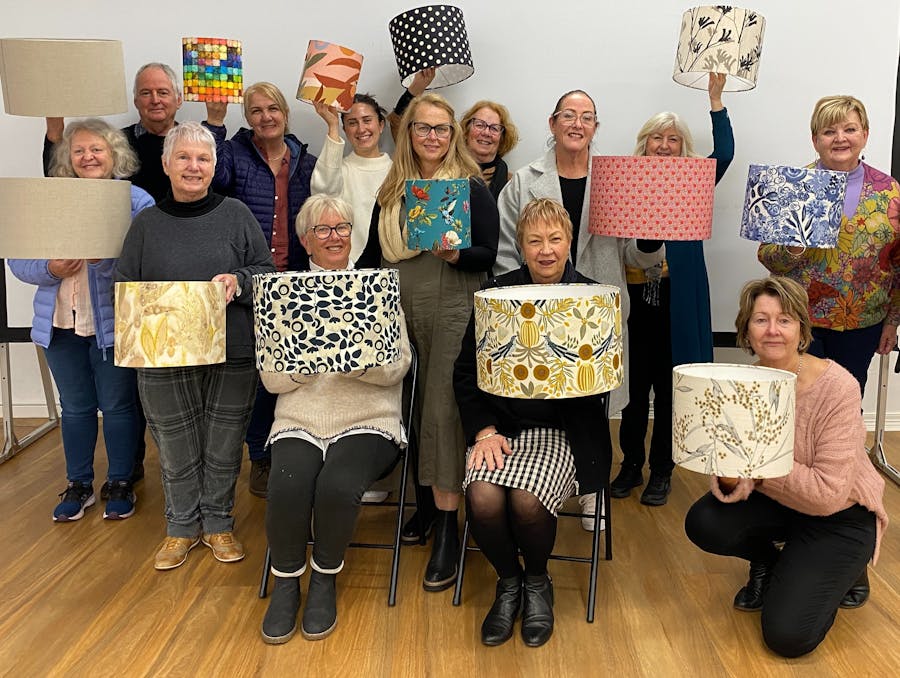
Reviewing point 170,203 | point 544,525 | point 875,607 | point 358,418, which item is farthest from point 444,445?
point 875,607

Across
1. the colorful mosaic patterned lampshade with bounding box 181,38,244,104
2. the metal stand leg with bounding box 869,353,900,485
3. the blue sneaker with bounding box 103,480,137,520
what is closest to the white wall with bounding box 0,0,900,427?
the colorful mosaic patterned lampshade with bounding box 181,38,244,104

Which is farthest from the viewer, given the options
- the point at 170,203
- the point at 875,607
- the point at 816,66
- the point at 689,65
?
the point at 816,66

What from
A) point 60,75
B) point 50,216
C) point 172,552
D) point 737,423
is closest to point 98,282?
point 50,216

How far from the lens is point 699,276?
2.97 metres

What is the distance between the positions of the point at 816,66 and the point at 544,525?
267cm

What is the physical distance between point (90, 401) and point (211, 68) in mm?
A: 1287

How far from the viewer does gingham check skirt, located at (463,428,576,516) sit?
2.21 metres

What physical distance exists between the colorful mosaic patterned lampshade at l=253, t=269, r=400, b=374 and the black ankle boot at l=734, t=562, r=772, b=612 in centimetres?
124

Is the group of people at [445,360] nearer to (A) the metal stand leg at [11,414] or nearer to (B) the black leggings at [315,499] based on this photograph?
(B) the black leggings at [315,499]

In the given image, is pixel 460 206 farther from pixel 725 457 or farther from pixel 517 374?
pixel 725 457

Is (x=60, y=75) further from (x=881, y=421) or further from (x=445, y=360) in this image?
(x=881, y=421)

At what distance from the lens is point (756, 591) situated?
237cm

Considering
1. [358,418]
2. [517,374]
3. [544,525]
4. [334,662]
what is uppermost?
[517,374]

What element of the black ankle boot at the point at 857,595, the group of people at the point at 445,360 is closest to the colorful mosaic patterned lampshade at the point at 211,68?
the group of people at the point at 445,360
